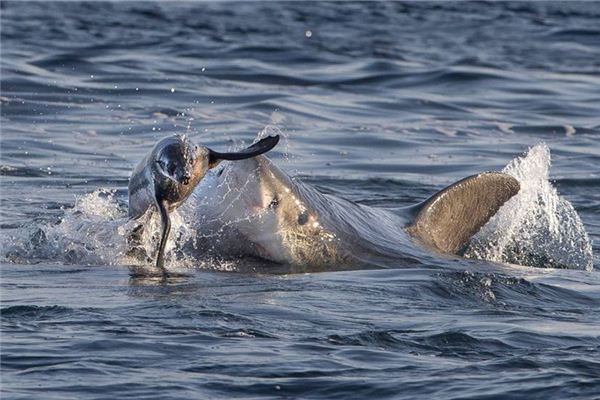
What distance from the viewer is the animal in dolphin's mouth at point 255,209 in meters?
8.45

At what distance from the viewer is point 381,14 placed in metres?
36.6

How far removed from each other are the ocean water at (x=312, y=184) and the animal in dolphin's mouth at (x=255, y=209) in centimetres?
20

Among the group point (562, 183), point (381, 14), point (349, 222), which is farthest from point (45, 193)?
point (381, 14)

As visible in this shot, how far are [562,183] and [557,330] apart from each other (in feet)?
26.2

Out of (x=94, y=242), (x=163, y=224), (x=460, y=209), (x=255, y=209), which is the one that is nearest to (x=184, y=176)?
(x=163, y=224)

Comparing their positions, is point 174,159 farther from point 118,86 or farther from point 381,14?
point 381,14

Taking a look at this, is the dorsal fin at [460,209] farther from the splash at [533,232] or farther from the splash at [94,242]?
the splash at [94,242]

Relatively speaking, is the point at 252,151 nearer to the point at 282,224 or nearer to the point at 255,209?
the point at 255,209

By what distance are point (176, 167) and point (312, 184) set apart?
20.7 feet

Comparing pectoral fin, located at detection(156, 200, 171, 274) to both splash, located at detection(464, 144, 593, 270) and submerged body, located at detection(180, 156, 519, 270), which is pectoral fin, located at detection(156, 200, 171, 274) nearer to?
submerged body, located at detection(180, 156, 519, 270)

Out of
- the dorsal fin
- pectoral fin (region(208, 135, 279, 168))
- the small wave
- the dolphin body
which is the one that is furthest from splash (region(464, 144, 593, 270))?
the small wave

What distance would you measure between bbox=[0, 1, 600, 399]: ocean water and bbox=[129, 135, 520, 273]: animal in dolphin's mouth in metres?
0.20

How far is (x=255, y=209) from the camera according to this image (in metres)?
8.98

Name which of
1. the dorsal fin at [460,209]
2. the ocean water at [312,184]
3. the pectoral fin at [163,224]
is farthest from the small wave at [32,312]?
the dorsal fin at [460,209]
